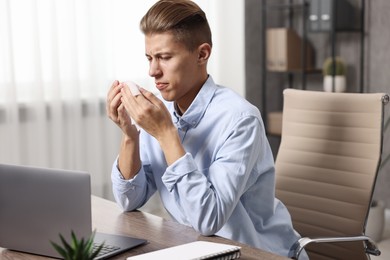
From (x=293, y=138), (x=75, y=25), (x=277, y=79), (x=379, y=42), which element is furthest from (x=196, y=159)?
(x=277, y=79)

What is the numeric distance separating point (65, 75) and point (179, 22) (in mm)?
1831

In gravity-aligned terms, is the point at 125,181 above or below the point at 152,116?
below

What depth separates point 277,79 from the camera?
424cm

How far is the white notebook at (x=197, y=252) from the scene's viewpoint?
1.16 meters

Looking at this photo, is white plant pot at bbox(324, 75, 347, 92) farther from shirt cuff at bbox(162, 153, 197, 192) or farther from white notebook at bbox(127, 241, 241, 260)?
white notebook at bbox(127, 241, 241, 260)

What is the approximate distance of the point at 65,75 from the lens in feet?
10.7

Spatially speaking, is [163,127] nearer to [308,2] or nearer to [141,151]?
[141,151]

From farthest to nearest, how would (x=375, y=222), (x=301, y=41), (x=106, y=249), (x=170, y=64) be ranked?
(x=301, y=41), (x=375, y=222), (x=170, y=64), (x=106, y=249)

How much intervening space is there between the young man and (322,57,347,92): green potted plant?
213 centimetres

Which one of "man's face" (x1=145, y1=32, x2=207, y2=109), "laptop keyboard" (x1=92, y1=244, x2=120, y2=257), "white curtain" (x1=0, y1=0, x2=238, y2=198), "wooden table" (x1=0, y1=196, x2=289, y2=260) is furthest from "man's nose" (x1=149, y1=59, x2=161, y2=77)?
"white curtain" (x1=0, y1=0, x2=238, y2=198)

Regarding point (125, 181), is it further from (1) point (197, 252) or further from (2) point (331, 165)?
(2) point (331, 165)

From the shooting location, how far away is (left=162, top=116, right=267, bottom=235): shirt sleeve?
4.51 ft

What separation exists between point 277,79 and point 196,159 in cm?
279

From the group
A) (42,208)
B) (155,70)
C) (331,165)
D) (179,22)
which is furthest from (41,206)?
(331,165)
